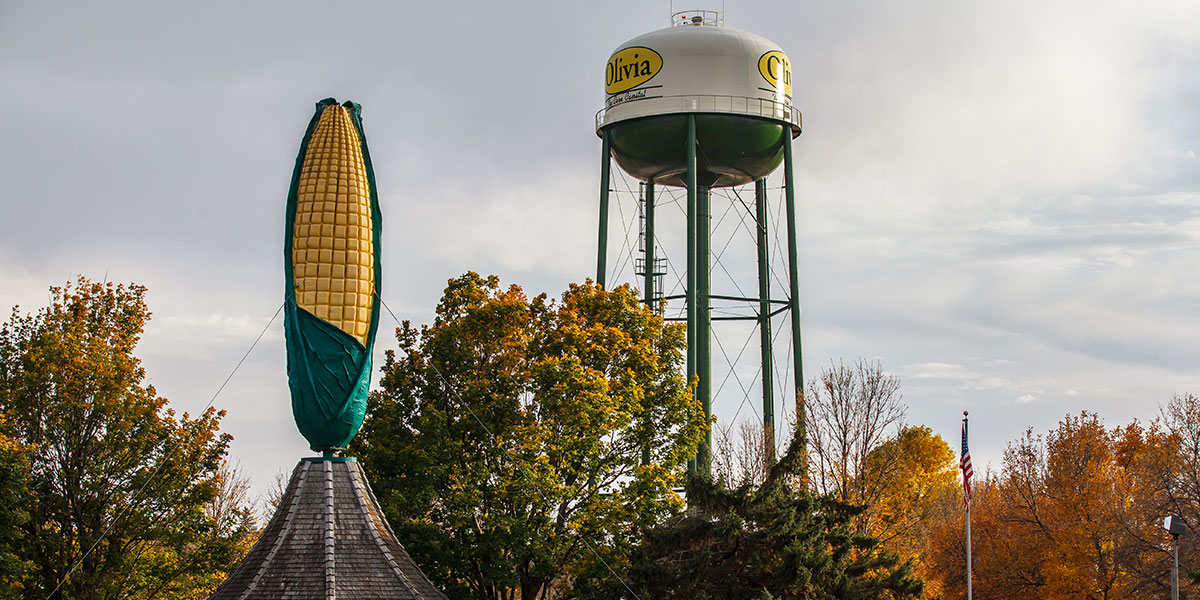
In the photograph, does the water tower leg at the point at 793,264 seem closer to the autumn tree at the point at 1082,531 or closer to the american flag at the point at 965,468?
the american flag at the point at 965,468

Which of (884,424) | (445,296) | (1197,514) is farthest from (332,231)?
(1197,514)

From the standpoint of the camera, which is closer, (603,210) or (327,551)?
(327,551)

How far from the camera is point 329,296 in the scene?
23422 millimetres

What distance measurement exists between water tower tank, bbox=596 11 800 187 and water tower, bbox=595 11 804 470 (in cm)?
3

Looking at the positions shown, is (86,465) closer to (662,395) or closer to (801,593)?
(662,395)

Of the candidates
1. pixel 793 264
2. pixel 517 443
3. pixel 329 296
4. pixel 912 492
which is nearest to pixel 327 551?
pixel 329 296

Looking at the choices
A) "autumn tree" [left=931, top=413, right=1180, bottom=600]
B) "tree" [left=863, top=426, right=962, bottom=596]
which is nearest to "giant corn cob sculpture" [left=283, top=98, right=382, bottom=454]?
"tree" [left=863, top=426, right=962, bottom=596]

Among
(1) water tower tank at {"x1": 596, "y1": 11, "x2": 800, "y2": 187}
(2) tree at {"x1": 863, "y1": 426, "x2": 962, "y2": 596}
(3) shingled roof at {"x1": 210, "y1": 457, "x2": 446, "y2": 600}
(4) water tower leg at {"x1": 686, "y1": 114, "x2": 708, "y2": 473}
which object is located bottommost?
(3) shingled roof at {"x1": 210, "y1": 457, "x2": 446, "y2": 600}

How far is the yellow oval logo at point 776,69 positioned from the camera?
128 ft

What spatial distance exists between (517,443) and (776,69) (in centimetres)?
1513

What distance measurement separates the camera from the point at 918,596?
27.2 m

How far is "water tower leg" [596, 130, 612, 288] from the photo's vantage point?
38125mm

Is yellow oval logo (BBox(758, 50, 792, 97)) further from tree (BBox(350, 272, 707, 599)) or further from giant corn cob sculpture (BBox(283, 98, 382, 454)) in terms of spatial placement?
giant corn cob sculpture (BBox(283, 98, 382, 454))

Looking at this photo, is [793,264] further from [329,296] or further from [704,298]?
[329,296]
